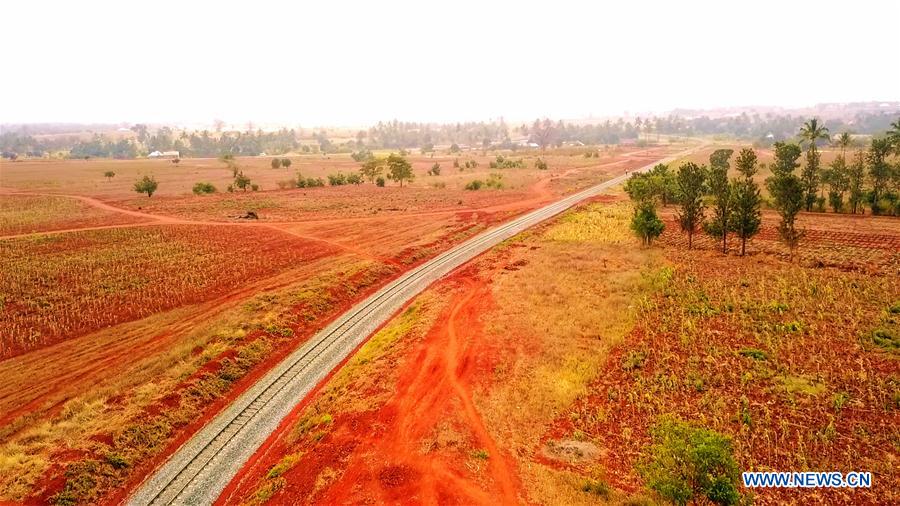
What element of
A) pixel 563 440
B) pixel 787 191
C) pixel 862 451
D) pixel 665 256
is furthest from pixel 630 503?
pixel 787 191

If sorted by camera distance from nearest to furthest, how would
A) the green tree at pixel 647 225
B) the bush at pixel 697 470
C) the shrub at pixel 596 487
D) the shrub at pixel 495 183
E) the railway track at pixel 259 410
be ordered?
1. the bush at pixel 697 470
2. the shrub at pixel 596 487
3. the railway track at pixel 259 410
4. the green tree at pixel 647 225
5. the shrub at pixel 495 183

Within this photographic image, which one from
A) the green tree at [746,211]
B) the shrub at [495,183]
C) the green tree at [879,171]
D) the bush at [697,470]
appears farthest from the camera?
the shrub at [495,183]

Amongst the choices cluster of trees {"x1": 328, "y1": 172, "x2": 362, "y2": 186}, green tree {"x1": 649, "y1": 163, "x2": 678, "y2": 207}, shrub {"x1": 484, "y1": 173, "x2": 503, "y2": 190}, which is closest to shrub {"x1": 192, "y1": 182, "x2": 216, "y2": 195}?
cluster of trees {"x1": 328, "y1": 172, "x2": 362, "y2": 186}

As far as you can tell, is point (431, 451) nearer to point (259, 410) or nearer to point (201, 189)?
point (259, 410)

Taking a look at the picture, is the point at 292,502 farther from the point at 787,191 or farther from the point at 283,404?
the point at 787,191

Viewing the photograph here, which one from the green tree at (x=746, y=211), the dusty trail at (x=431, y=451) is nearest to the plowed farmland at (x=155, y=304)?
the dusty trail at (x=431, y=451)

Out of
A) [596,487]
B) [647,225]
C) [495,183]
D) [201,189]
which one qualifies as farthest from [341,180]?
[596,487]

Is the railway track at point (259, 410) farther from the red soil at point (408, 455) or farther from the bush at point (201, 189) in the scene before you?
the bush at point (201, 189)

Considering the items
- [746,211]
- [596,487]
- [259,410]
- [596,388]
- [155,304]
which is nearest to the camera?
[596,487]
